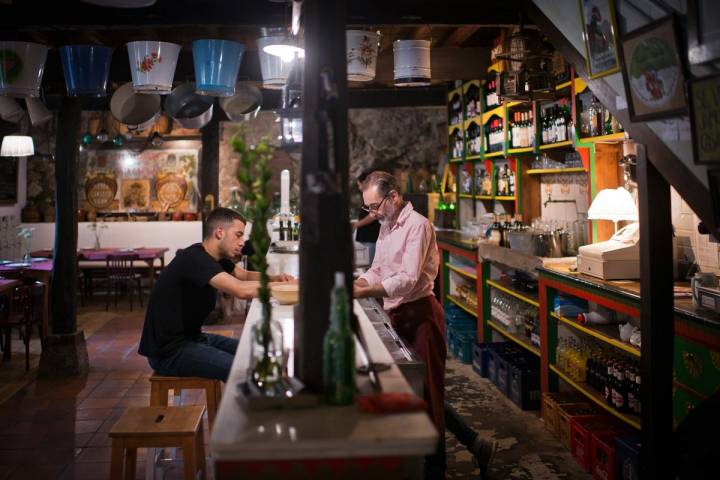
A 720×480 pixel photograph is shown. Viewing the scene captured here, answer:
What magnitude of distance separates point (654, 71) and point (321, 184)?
67.8 inches

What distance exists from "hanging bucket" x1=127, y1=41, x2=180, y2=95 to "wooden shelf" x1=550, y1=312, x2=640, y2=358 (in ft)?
10.3

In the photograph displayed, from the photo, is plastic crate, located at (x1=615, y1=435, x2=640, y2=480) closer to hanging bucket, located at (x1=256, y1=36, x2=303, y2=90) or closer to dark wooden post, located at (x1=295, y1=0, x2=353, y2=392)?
dark wooden post, located at (x1=295, y1=0, x2=353, y2=392)

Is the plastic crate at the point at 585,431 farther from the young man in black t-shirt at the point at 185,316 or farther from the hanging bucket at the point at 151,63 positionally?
the hanging bucket at the point at 151,63

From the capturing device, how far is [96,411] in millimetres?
5117

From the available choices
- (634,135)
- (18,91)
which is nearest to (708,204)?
(634,135)

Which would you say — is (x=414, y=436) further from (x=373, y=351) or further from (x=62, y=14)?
(x=62, y=14)

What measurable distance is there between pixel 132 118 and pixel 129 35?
3.20 feet

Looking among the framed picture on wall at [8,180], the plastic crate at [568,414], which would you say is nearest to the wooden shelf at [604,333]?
the plastic crate at [568,414]

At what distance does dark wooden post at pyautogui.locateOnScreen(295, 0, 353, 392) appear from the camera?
2.09 metres

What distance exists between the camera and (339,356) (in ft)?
6.48

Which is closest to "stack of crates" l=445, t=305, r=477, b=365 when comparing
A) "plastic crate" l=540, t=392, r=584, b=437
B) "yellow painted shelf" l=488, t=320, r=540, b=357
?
"yellow painted shelf" l=488, t=320, r=540, b=357

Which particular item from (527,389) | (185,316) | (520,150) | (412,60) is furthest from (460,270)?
(185,316)

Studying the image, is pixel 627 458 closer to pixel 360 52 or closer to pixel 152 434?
pixel 152 434

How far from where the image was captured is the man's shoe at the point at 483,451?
3725mm
